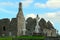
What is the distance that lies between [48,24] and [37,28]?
140 ft

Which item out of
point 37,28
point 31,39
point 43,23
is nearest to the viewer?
point 31,39

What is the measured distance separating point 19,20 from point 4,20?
4.52 m

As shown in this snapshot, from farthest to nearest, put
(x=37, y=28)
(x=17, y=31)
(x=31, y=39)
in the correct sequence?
(x=17, y=31), (x=37, y=28), (x=31, y=39)

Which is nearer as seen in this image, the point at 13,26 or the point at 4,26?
the point at 13,26

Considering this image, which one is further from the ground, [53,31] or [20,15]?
[20,15]

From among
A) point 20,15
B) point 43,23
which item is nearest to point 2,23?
point 20,15

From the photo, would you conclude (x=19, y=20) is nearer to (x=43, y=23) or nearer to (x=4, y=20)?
(x=4, y=20)

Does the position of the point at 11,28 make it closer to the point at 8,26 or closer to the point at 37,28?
the point at 8,26

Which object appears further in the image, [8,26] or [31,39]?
[8,26]

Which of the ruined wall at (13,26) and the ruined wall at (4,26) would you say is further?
the ruined wall at (4,26)

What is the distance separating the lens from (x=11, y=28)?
73312 millimetres

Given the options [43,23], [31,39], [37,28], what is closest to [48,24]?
[43,23]

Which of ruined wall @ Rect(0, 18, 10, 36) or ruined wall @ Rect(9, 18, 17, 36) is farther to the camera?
ruined wall @ Rect(0, 18, 10, 36)

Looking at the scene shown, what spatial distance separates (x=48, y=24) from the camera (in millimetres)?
95750
